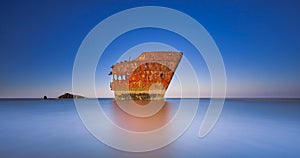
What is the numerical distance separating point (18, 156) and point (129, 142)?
114 inches

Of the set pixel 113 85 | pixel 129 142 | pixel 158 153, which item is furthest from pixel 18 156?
pixel 113 85

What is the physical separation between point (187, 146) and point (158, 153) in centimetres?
134

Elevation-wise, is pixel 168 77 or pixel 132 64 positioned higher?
pixel 132 64

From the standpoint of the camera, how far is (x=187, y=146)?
19.2 feet

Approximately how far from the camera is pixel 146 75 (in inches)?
1238

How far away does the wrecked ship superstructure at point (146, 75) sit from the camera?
1228 inches

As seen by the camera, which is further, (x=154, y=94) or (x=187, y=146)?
(x=154, y=94)

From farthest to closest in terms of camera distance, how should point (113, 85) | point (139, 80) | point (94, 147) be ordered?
point (113, 85) → point (139, 80) → point (94, 147)

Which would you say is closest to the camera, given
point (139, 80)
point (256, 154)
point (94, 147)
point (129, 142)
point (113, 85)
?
point (256, 154)

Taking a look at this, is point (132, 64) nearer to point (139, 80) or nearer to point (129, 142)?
point (139, 80)

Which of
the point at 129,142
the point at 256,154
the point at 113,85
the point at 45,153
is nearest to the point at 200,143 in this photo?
the point at 256,154

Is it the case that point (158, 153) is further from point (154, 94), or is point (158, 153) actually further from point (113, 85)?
point (113, 85)

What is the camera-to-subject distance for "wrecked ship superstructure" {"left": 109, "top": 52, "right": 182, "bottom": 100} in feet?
102

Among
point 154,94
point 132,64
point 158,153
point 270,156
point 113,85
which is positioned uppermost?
point 132,64
